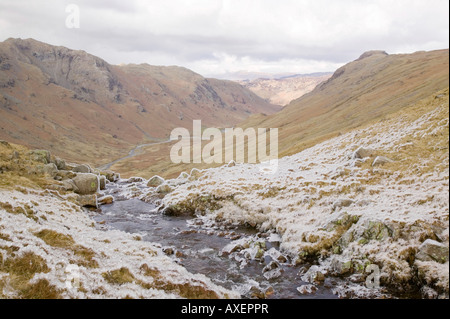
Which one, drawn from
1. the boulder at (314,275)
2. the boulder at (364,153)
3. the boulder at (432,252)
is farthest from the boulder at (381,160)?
the boulder at (314,275)

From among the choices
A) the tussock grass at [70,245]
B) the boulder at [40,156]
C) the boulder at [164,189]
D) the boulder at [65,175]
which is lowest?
the boulder at [164,189]

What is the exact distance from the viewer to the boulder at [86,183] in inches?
1861

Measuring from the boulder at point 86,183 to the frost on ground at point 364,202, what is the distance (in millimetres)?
Result: 15141

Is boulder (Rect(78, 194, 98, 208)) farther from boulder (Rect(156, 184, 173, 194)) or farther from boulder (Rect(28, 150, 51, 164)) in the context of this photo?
boulder (Rect(28, 150, 51, 164))

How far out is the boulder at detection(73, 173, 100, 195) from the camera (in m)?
47.3

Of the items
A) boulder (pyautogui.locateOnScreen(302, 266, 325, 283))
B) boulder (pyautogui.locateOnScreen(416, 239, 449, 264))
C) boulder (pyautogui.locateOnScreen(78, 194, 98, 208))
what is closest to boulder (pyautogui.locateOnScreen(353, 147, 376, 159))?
boulder (pyautogui.locateOnScreen(416, 239, 449, 264))

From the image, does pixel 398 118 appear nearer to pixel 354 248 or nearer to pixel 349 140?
pixel 349 140

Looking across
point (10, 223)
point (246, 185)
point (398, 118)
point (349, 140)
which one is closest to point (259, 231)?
point (246, 185)

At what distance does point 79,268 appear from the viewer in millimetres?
16656

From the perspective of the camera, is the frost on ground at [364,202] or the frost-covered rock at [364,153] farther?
the frost-covered rock at [364,153]

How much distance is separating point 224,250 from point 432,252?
592 inches

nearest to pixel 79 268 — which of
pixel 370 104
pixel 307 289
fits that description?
pixel 307 289

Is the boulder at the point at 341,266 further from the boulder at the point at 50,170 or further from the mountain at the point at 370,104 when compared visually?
the boulder at the point at 50,170
